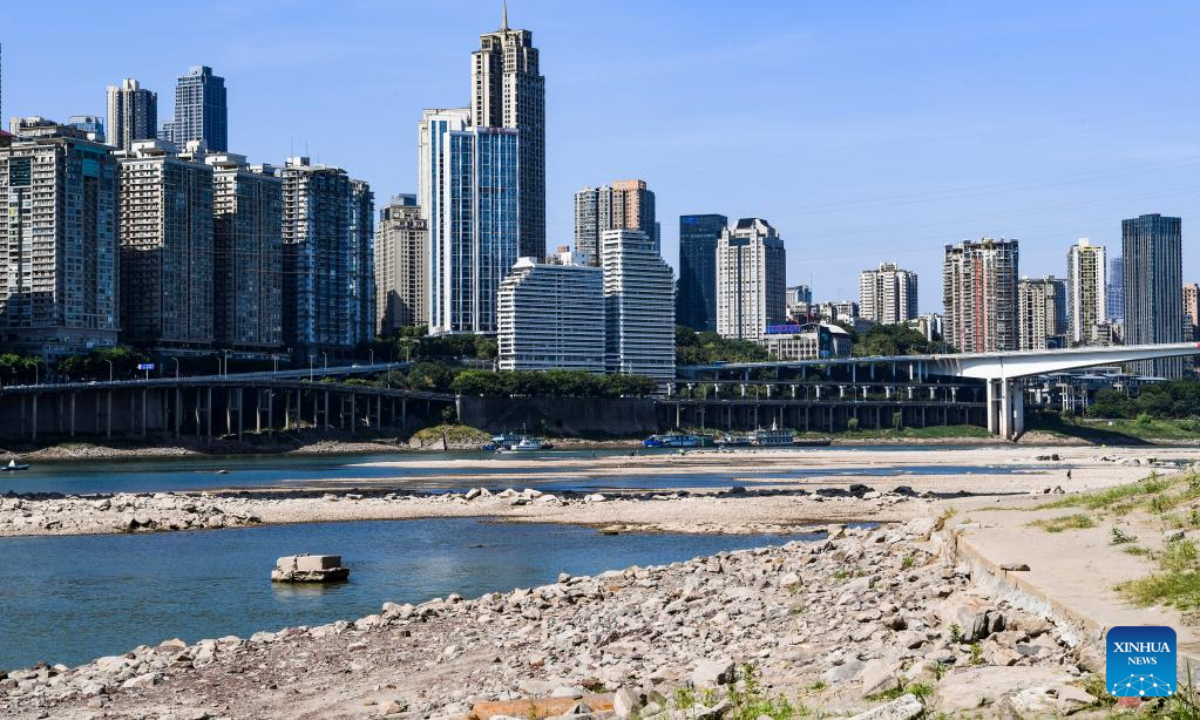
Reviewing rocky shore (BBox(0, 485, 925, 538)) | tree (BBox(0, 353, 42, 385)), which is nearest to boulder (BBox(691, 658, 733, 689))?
rocky shore (BBox(0, 485, 925, 538))

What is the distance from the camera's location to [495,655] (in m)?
25.4

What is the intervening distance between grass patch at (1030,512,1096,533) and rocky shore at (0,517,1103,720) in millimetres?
1820

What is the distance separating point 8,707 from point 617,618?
10.2 meters

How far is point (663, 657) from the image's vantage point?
71.8 ft

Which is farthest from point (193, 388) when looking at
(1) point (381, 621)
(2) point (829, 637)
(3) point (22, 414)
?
(2) point (829, 637)

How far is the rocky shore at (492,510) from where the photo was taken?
59.0 m

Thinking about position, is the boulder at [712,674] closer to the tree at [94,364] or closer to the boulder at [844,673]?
the boulder at [844,673]

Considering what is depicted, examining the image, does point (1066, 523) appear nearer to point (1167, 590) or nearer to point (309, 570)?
point (1167, 590)

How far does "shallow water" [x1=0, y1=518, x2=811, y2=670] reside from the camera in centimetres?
3375

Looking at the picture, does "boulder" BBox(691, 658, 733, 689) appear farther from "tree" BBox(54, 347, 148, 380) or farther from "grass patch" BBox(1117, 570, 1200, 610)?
"tree" BBox(54, 347, 148, 380)

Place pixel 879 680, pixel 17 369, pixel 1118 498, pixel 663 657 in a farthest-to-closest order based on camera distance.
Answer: pixel 17 369, pixel 1118 498, pixel 663 657, pixel 879 680

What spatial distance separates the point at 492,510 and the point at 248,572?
83.1 ft

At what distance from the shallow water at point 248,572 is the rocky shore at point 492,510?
2.73 metres

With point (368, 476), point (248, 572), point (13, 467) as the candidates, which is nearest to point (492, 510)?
point (248, 572)
